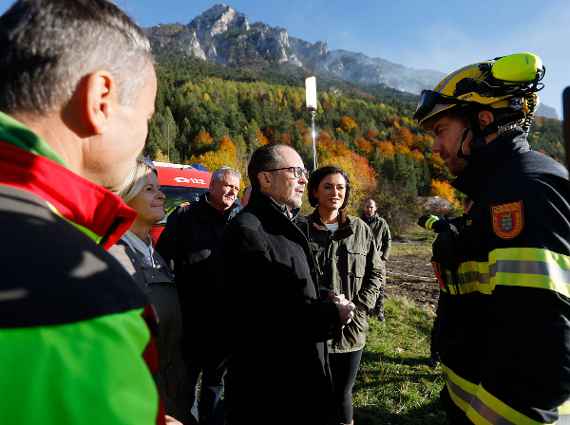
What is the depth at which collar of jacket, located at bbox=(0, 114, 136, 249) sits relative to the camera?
2.25ft

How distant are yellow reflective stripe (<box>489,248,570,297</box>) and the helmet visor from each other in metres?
0.93

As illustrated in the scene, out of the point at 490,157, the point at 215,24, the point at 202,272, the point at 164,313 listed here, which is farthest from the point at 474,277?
the point at 215,24

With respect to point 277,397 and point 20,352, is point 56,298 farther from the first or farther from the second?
point 277,397

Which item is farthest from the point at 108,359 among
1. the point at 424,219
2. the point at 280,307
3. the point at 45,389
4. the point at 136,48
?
the point at 424,219

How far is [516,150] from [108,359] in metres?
1.71

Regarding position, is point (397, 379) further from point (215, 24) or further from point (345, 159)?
point (215, 24)

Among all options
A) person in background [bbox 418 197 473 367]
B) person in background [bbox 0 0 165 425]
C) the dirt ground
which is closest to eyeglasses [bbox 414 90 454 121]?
person in background [bbox 418 197 473 367]

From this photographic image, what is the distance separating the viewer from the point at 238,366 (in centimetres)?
230

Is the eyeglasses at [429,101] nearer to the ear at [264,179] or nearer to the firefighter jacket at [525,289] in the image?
the firefighter jacket at [525,289]

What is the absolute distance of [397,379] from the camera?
455 cm

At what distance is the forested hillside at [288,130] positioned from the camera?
216 feet

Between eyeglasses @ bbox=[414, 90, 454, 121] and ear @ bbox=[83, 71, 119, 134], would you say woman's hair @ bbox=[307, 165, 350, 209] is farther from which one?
ear @ bbox=[83, 71, 119, 134]

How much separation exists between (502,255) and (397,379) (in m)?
3.72

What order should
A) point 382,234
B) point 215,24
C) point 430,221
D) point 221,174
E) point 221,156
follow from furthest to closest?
point 215,24
point 221,156
point 382,234
point 221,174
point 430,221
